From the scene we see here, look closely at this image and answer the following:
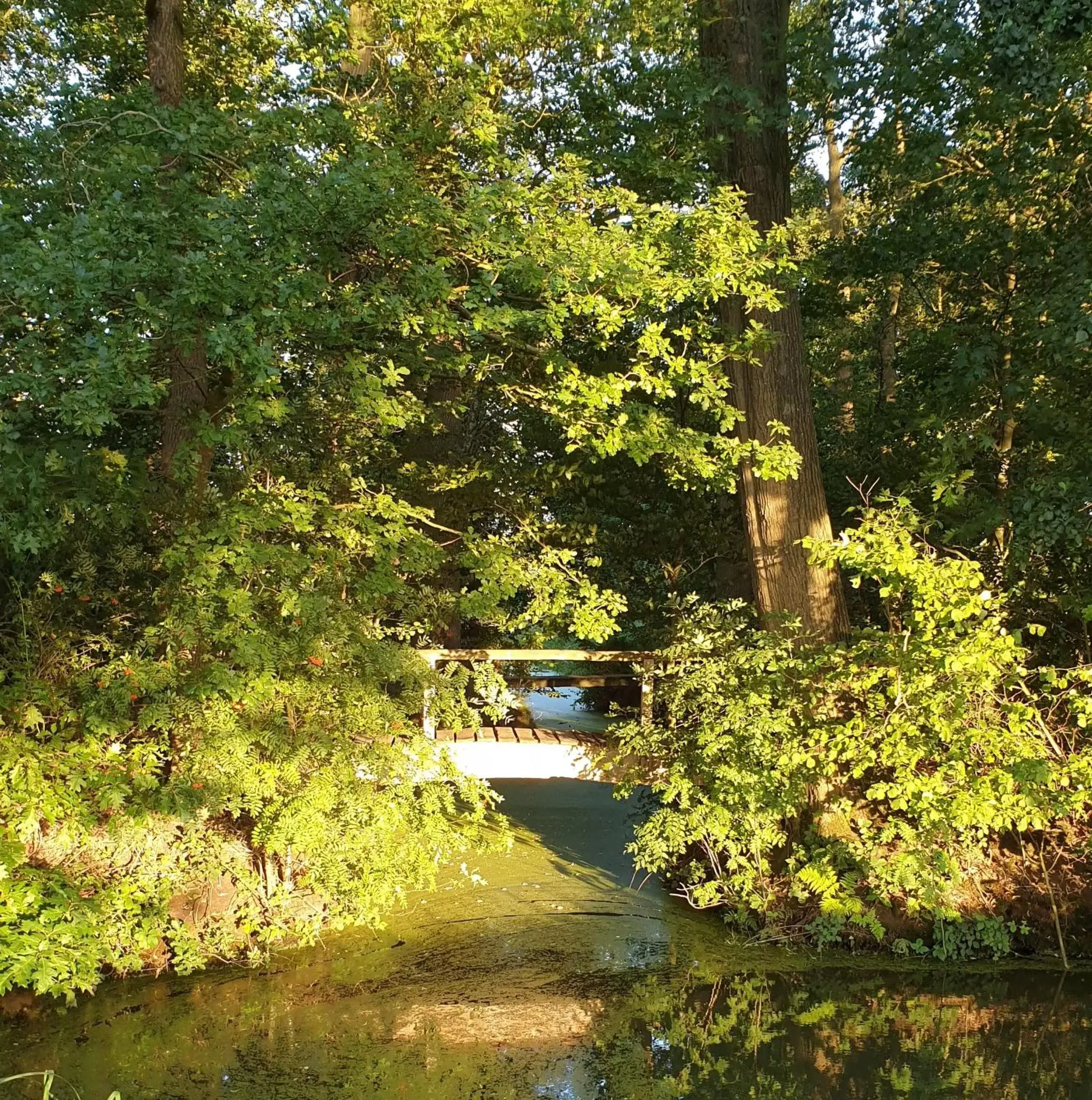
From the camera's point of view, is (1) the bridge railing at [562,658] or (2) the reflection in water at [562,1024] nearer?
(2) the reflection in water at [562,1024]

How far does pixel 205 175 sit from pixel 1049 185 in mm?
6224

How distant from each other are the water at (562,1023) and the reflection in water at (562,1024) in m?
0.01

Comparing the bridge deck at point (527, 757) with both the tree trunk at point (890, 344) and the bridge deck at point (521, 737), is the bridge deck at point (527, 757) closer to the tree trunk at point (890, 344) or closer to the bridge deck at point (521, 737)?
the bridge deck at point (521, 737)

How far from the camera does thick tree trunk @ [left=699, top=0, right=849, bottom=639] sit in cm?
750

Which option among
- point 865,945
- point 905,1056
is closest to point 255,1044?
point 905,1056

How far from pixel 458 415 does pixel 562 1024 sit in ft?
14.6

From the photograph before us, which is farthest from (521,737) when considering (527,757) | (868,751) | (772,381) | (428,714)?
(772,381)

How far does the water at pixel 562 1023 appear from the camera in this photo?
5113 mm

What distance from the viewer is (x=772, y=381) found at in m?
7.56

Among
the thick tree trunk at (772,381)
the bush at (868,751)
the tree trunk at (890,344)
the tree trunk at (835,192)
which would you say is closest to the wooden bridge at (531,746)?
the bush at (868,751)

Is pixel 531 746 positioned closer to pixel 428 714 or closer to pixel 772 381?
pixel 428 714

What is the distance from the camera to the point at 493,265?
6117 mm

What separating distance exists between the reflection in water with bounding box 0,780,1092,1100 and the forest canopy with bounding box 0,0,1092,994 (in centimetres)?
40

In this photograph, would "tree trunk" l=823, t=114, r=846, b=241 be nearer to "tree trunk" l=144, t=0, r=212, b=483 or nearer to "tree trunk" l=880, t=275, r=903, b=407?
"tree trunk" l=880, t=275, r=903, b=407
